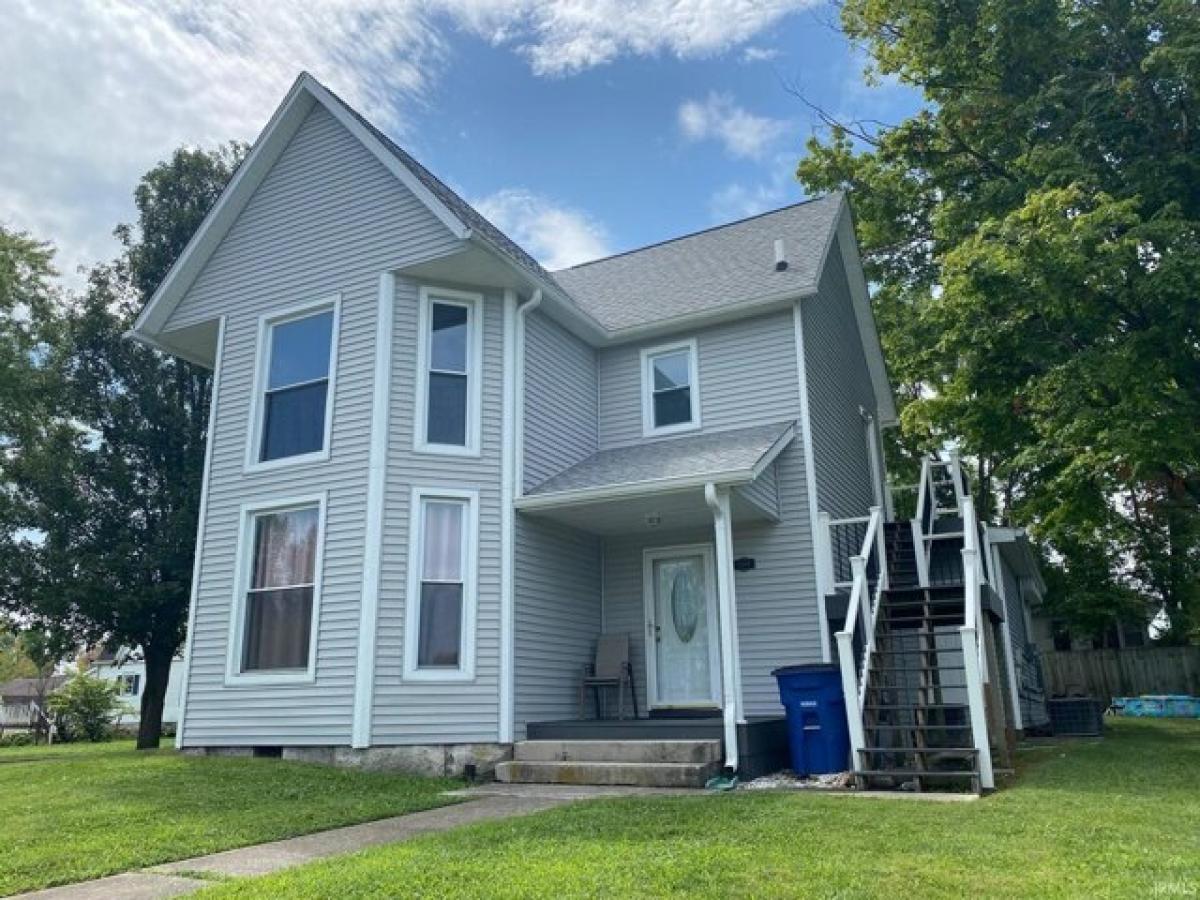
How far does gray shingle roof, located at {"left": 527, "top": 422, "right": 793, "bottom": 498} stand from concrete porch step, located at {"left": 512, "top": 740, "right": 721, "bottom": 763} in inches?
102

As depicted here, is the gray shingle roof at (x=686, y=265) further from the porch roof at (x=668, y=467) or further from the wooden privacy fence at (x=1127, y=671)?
the wooden privacy fence at (x=1127, y=671)

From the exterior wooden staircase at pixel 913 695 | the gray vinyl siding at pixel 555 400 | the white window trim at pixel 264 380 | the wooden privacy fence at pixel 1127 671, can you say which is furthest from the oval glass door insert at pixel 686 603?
the wooden privacy fence at pixel 1127 671

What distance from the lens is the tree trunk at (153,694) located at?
14.9 m

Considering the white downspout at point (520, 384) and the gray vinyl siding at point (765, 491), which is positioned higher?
the white downspout at point (520, 384)

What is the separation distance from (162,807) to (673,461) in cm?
602

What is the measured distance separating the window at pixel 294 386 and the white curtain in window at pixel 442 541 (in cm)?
150

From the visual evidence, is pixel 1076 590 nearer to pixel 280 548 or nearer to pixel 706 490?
pixel 706 490

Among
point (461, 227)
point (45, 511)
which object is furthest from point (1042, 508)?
point (45, 511)

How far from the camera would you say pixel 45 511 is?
15.4 metres

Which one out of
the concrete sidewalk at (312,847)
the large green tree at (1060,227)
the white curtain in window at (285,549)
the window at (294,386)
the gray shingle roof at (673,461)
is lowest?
the concrete sidewalk at (312,847)

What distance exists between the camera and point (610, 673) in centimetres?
1030

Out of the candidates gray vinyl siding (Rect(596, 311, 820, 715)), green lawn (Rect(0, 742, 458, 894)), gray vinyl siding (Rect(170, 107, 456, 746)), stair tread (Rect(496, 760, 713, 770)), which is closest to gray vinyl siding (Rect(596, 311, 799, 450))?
gray vinyl siding (Rect(596, 311, 820, 715))

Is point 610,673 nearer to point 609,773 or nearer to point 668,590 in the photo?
point 668,590

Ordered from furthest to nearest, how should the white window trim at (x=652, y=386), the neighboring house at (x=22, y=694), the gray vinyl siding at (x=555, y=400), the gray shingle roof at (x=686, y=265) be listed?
1. the neighboring house at (x=22, y=694)
2. the white window trim at (x=652, y=386)
3. the gray shingle roof at (x=686, y=265)
4. the gray vinyl siding at (x=555, y=400)
